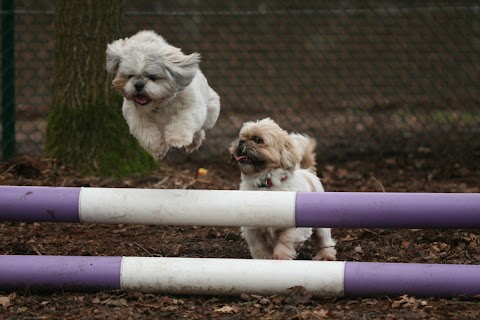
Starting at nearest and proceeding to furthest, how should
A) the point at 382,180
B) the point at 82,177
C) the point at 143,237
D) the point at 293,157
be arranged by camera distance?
the point at 293,157
the point at 143,237
the point at 82,177
the point at 382,180

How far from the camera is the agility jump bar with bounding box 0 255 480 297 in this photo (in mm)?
4355

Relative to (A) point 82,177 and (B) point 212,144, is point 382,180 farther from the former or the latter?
(A) point 82,177

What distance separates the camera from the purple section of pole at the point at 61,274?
4.54 metres

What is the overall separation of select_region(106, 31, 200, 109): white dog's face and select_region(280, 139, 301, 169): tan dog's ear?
2.37 ft

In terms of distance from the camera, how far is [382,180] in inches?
304

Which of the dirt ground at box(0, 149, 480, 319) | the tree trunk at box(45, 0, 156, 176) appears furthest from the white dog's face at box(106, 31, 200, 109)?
the tree trunk at box(45, 0, 156, 176)

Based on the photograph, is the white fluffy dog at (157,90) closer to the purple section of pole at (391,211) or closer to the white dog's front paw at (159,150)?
the white dog's front paw at (159,150)

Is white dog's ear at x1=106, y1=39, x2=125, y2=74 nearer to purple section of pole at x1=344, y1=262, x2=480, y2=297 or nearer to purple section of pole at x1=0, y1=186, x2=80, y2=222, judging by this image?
purple section of pole at x1=0, y1=186, x2=80, y2=222

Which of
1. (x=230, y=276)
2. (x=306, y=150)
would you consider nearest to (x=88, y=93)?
(x=306, y=150)

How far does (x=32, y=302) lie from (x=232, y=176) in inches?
137

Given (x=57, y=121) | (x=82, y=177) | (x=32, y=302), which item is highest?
(x=57, y=121)

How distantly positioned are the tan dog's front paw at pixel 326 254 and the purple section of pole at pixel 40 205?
1637 millimetres

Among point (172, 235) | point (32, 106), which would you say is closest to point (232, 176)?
point (172, 235)

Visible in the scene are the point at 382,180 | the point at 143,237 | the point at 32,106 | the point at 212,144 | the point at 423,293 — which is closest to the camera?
the point at 423,293
